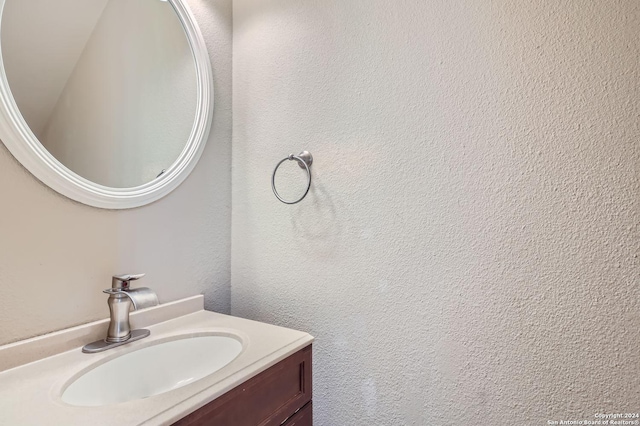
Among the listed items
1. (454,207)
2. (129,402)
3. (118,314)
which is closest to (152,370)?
(118,314)

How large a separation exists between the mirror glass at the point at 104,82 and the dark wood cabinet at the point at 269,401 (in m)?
0.70

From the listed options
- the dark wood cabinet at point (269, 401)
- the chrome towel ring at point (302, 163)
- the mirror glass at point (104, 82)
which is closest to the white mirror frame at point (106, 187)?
the mirror glass at point (104, 82)

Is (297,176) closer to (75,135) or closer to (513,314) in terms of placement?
(75,135)

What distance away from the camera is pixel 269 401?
2.49ft

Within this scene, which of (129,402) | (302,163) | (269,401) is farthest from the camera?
(302,163)

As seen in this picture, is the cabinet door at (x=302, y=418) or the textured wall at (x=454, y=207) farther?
the cabinet door at (x=302, y=418)

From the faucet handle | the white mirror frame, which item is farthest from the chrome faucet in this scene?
the white mirror frame

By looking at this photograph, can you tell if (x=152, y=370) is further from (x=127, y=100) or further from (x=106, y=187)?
(x=127, y=100)

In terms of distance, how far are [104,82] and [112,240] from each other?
18.7 inches

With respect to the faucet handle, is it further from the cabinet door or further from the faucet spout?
the cabinet door

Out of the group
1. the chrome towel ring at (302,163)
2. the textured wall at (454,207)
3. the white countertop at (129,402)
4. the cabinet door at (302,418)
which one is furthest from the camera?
the chrome towel ring at (302,163)

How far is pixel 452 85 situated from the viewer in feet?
2.86

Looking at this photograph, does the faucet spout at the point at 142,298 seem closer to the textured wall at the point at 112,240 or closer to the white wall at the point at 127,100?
the textured wall at the point at 112,240

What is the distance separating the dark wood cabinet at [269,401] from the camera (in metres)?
0.63
